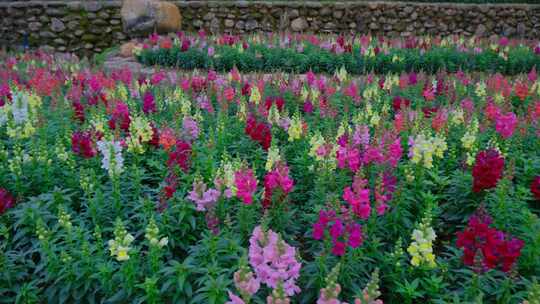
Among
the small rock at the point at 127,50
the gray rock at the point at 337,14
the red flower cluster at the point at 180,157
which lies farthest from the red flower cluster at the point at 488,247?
the gray rock at the point at 337,14

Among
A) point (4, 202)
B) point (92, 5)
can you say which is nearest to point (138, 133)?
point (4, 202)

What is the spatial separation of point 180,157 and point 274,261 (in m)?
1.63

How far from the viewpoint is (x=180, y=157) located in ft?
13.1

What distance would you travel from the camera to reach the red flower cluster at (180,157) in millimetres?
3967

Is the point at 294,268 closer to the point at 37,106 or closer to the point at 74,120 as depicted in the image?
the point at 74,120

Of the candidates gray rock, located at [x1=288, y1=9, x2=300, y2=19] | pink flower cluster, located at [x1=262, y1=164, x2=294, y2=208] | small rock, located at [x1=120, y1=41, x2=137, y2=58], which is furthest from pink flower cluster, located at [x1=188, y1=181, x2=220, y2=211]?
gray rock, located at [x1=288, y1=9, x2=300, y2=19]

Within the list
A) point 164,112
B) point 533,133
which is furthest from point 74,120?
point 533,133

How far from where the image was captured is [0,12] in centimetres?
1523

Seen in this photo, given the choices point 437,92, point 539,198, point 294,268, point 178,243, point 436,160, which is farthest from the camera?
point 437,92

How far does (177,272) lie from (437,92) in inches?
191

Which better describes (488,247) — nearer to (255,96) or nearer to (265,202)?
(265,202)

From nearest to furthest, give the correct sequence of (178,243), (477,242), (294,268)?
1. (294,268)
2. (477,242)
3. (178,243)

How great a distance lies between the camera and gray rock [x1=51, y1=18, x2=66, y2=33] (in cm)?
1511

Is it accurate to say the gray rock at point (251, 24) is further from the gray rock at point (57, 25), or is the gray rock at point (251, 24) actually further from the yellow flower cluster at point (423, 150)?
the yellow flower cluster at point (423, 150)
